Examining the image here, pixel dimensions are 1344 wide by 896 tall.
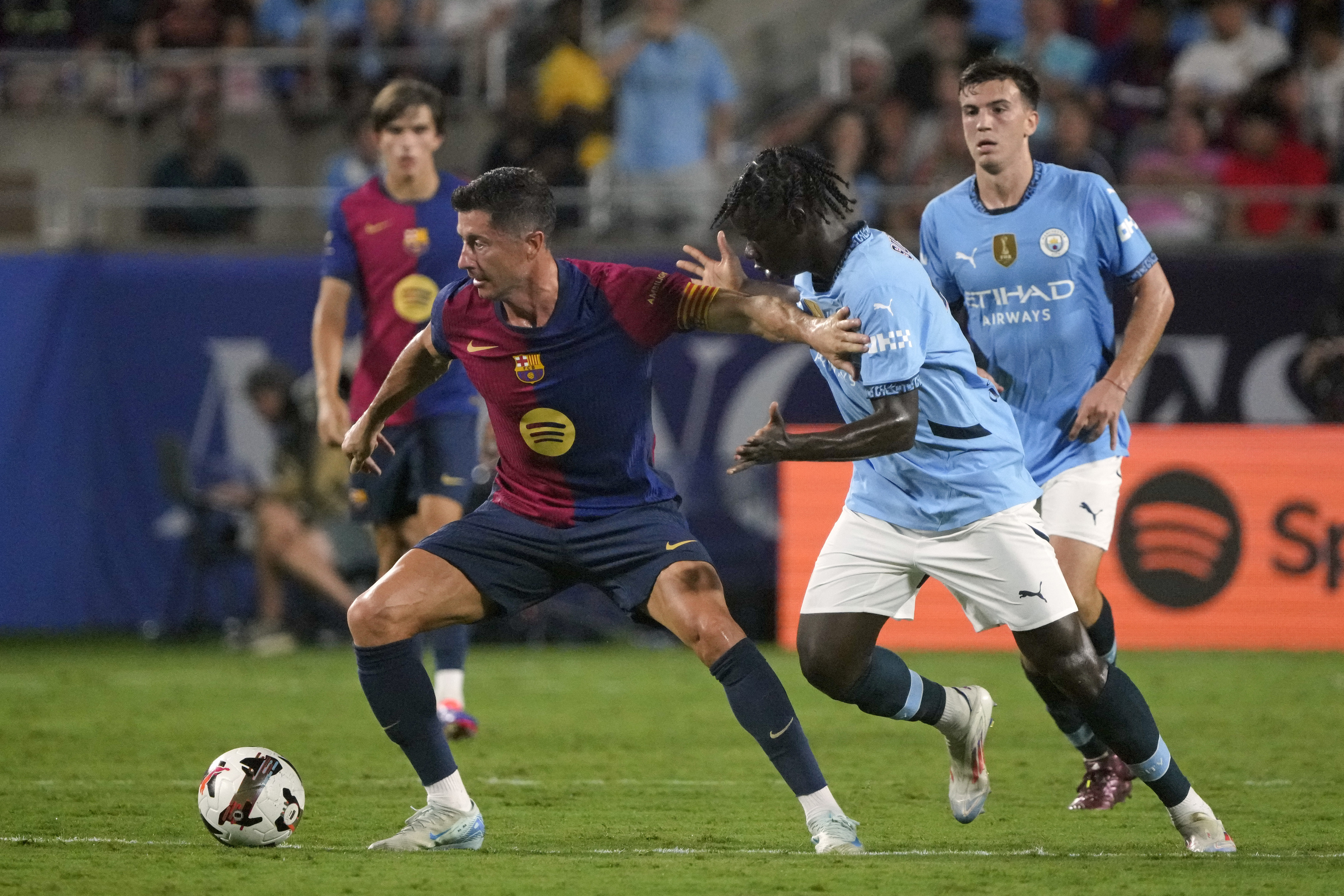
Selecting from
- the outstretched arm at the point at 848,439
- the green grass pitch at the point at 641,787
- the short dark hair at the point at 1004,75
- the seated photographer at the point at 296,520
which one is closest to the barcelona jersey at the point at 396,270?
the green grass pitch at the point at 641,787

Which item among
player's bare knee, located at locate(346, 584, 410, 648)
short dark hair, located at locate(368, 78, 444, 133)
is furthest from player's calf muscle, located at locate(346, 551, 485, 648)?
short dark hair, located at locate(368, 78, 444, 133)

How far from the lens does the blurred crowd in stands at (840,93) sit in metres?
13.5

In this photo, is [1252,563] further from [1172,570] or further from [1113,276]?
[1113,276]

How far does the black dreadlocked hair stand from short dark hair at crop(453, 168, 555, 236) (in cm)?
55

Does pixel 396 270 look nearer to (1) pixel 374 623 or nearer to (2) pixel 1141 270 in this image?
(1) pixel 374 623

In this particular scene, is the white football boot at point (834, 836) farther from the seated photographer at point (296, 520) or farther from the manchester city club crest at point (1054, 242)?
the seated photographer at point (296, 520)

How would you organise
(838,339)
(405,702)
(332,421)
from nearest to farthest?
(838,339)
(405,702)
(332,421)

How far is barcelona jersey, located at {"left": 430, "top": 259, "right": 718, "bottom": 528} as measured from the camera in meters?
5.50

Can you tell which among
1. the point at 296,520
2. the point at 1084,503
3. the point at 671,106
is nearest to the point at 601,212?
the point at 671,106

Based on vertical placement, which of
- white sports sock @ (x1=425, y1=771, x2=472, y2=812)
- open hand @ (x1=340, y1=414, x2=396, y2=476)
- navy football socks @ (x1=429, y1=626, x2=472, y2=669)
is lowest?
navy football socks @ (x1=429, y1=626, x2=472, y2=669)

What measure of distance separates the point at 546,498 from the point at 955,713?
59.9 inches

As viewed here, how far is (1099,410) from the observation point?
6.07 meters

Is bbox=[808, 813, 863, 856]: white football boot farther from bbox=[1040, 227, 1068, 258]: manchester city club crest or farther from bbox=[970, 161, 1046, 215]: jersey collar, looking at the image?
bbox=[970, 161, 1046, 215]: jersey collar

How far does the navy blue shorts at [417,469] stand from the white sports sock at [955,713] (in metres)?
2.89
